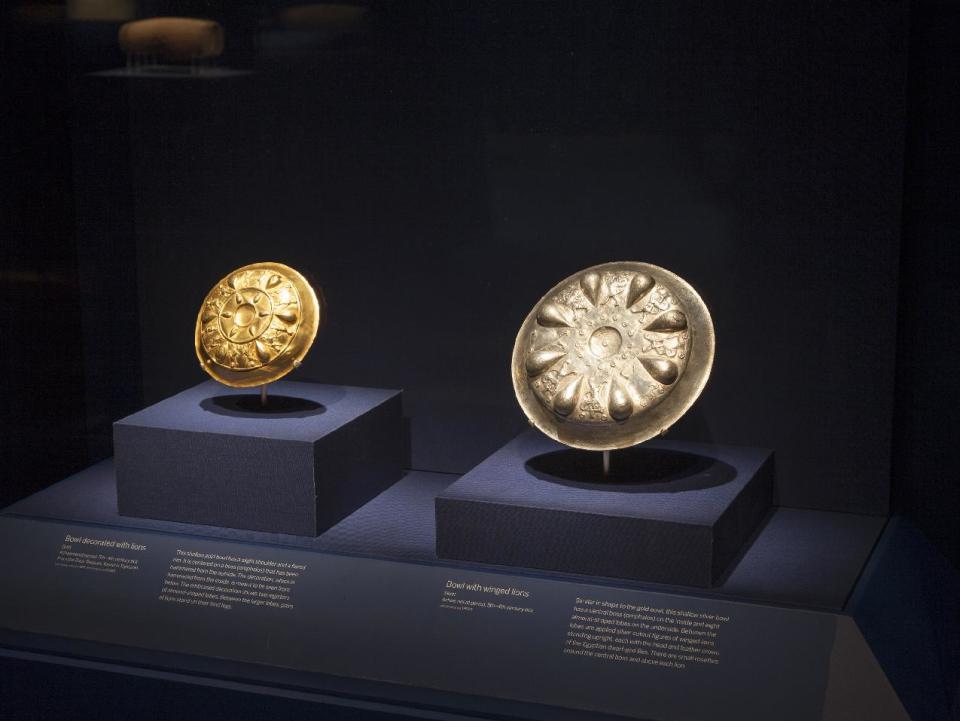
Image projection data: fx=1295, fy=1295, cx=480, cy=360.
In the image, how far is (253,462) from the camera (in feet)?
13.0

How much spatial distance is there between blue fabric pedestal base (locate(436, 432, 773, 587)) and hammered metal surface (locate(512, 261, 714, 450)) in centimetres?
18

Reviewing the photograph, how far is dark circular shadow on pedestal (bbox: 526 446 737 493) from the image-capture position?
3.73m

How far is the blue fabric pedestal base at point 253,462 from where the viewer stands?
3947 mm

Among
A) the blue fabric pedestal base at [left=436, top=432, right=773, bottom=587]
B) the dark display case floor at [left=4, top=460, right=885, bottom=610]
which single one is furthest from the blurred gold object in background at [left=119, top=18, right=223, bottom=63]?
the blue fabric pedestal base at [left=436, top=432, right=773, bottom=587]

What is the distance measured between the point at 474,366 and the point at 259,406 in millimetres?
750

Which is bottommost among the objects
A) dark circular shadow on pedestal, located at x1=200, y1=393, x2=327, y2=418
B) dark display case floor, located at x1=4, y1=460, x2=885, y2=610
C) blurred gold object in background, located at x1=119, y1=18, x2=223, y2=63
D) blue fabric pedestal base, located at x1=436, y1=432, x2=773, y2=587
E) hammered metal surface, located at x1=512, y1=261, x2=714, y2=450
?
dark display case floor, located at x1=4, y1=460, x2=885, y2=610

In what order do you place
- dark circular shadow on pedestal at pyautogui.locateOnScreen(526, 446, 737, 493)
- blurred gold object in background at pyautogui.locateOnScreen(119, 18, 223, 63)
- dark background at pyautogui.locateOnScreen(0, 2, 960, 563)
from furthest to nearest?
blurred gold object in background at pyautogui.locateOnScreen(119, 18, 223, 63) → dark background at pyautogui.locateOnScreen(0, 2, 960, 563) → dark circular shadow on pedestal at pyautogui.locateOnScreen(526, 446, 737, 493)

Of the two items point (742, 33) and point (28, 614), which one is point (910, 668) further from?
point (28, 614)

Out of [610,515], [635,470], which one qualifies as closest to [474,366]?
[635,470]

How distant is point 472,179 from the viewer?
4.35 metres

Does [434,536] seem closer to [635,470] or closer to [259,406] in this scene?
[635,470]

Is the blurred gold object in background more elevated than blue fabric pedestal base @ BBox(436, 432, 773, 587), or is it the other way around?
the blurred gold object in background

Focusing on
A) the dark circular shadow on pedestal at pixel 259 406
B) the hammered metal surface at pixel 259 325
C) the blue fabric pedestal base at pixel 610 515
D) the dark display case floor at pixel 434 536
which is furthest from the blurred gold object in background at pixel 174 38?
the blue fabric pedestal base at pixel 610 515

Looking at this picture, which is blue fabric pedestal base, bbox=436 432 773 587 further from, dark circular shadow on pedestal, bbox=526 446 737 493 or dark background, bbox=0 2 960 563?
dark background, bbox=0 2 960 563
